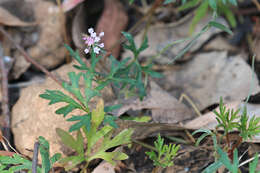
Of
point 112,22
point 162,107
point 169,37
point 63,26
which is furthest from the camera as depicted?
point 169,37

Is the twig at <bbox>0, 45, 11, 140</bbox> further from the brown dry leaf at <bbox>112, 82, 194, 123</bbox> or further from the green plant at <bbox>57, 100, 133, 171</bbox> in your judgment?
the brown dry leaf at <bbox>112, 82, 194, 123</bbox>

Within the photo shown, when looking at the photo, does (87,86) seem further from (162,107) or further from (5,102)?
(5,102)

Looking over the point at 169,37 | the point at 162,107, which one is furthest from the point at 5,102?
the point at 169,37

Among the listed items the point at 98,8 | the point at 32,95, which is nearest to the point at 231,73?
the point at 98,8

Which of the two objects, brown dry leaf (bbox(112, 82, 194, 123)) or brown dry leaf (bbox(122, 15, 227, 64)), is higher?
brown dry leaf (bbox(122, 15, 227, 64))

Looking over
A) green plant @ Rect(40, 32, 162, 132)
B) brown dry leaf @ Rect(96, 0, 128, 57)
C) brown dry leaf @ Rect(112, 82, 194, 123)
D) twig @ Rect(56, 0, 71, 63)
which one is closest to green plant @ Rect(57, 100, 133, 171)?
green plant @ Rect(40, 32, 162, 132)

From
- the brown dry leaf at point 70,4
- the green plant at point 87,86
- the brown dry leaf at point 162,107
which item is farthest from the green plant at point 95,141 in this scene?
the brown dry leaf at point 70,4
